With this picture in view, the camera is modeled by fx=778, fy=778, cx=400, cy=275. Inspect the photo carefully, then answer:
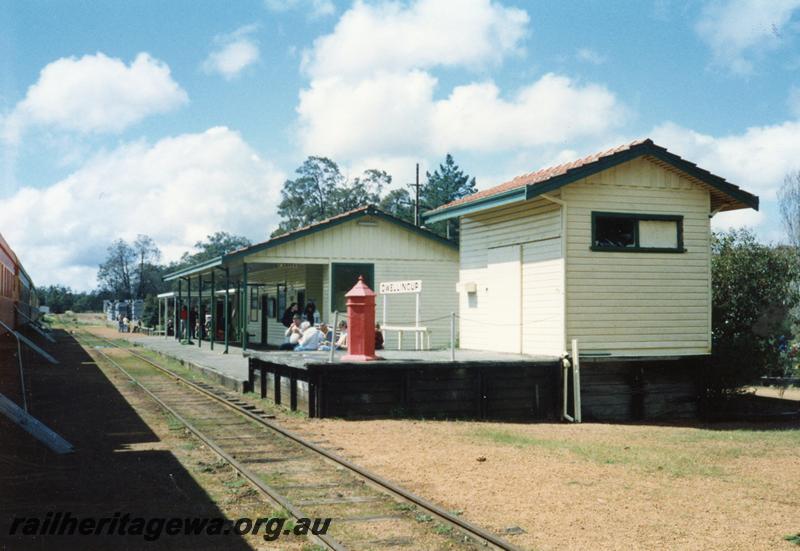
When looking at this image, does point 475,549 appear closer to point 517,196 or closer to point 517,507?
point 517,507

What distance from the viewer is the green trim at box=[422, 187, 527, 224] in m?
13.9

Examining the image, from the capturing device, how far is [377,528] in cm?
607

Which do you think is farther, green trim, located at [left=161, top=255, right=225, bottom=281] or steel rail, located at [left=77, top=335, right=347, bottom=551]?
green trim, located at [left=161, top=255, right=225, bottom=281]

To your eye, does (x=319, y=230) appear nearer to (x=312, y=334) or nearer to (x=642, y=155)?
(x=312, y=334)

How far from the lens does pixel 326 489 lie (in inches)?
292

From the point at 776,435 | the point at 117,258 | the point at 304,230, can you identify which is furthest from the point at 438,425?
the point at 117,258

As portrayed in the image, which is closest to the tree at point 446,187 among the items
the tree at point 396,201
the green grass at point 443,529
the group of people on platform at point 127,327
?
the tree at point 396,201

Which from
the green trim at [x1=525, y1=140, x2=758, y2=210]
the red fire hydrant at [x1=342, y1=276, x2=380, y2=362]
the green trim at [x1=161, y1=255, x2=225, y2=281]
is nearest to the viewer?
the red fire hydrant at [x1=342, y1=276, x2=380, y2=362]

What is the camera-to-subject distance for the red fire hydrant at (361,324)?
487 inches

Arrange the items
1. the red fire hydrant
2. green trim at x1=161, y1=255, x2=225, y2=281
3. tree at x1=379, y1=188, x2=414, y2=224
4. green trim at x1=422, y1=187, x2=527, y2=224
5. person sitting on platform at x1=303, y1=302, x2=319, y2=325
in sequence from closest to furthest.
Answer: the red fire hydrant → green trim at x1=422, y1=187, x2=527, y2=224 → green trim at x1=161, y1=255, x2=225, y2=281 → person sitting on platform at x1=303, y1=302, x2=319, y2=325 → tree at x1=379, y1=188, x2=414, y2=224

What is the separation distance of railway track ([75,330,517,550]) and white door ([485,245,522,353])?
16.7 ft

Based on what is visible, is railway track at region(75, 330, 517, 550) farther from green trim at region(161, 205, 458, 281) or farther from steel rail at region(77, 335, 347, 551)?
green trim at region(161, 205, 458, 281)

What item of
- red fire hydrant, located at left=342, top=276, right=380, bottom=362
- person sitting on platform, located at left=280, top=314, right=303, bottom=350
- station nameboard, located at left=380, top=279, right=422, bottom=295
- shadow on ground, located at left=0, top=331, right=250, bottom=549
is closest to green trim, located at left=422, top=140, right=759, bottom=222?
station nameboard, located at left=380, top=279, right=422, bottom=295

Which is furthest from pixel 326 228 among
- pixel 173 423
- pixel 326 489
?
pixel 326 489
